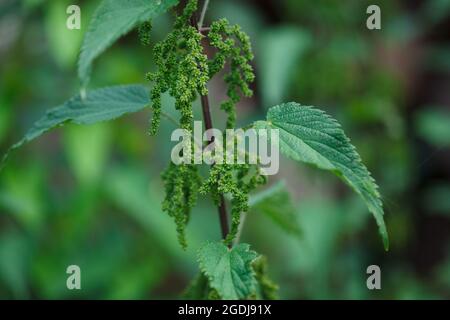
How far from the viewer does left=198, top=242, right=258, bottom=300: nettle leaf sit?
950 millimetres

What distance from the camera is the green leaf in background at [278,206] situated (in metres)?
1.35

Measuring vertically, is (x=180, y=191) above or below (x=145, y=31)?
below

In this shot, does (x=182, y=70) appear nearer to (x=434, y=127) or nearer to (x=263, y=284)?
(x=263, y=284)

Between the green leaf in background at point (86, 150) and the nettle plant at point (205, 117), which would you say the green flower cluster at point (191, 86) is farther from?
the green leaf in background at point (86, 150)

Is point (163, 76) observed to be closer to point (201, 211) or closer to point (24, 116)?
point (24, 116)

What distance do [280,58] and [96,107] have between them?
1.25 meters

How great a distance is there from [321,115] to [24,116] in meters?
1.81

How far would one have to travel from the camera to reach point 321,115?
1.02m

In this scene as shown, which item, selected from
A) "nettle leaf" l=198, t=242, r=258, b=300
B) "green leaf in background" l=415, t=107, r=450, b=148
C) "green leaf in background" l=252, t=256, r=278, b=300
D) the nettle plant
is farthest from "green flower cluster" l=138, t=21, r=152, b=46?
"green leaf in background" l=415, t=107, r=450, b=148

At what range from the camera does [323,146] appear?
3.31ft

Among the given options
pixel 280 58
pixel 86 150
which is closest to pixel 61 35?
pixel 86 150

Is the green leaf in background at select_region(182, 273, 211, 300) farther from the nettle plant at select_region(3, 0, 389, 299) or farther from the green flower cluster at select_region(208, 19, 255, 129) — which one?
the green flower cluster at select_region(208, 19, 255, 129)

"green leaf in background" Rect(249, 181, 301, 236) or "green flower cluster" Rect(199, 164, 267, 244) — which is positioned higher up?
"green leaf in background" Rect(249, 181, 301, 236)

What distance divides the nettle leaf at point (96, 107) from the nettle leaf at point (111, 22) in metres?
0.18
